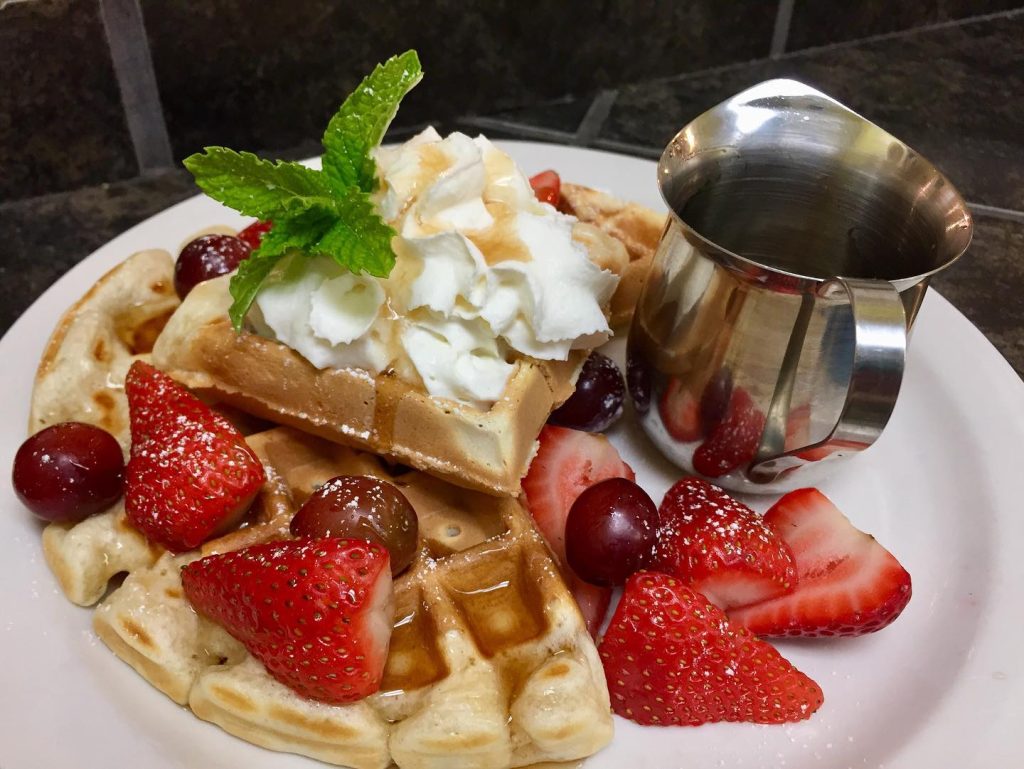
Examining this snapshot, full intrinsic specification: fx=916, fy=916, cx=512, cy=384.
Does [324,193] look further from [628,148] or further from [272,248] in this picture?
[628,148]

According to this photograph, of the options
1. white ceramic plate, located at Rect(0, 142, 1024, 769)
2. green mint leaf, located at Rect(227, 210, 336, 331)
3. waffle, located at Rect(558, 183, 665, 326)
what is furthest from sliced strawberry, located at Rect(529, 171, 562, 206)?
green mint leaf, located at Rect(227, 210, 336, 331)

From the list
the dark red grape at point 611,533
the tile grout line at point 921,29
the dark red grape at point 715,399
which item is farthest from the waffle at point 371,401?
the tile grout line at point 921,29

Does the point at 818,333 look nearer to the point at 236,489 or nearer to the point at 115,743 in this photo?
the point at 236,489

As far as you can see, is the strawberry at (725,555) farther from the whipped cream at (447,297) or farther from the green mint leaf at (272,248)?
the green mint leaf at (272,248)

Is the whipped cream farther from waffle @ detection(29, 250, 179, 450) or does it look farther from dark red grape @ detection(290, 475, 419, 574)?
waffle @ detection(29, 250, 179, 450)

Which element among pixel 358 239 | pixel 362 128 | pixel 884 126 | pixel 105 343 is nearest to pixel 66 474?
pixel 105 343
